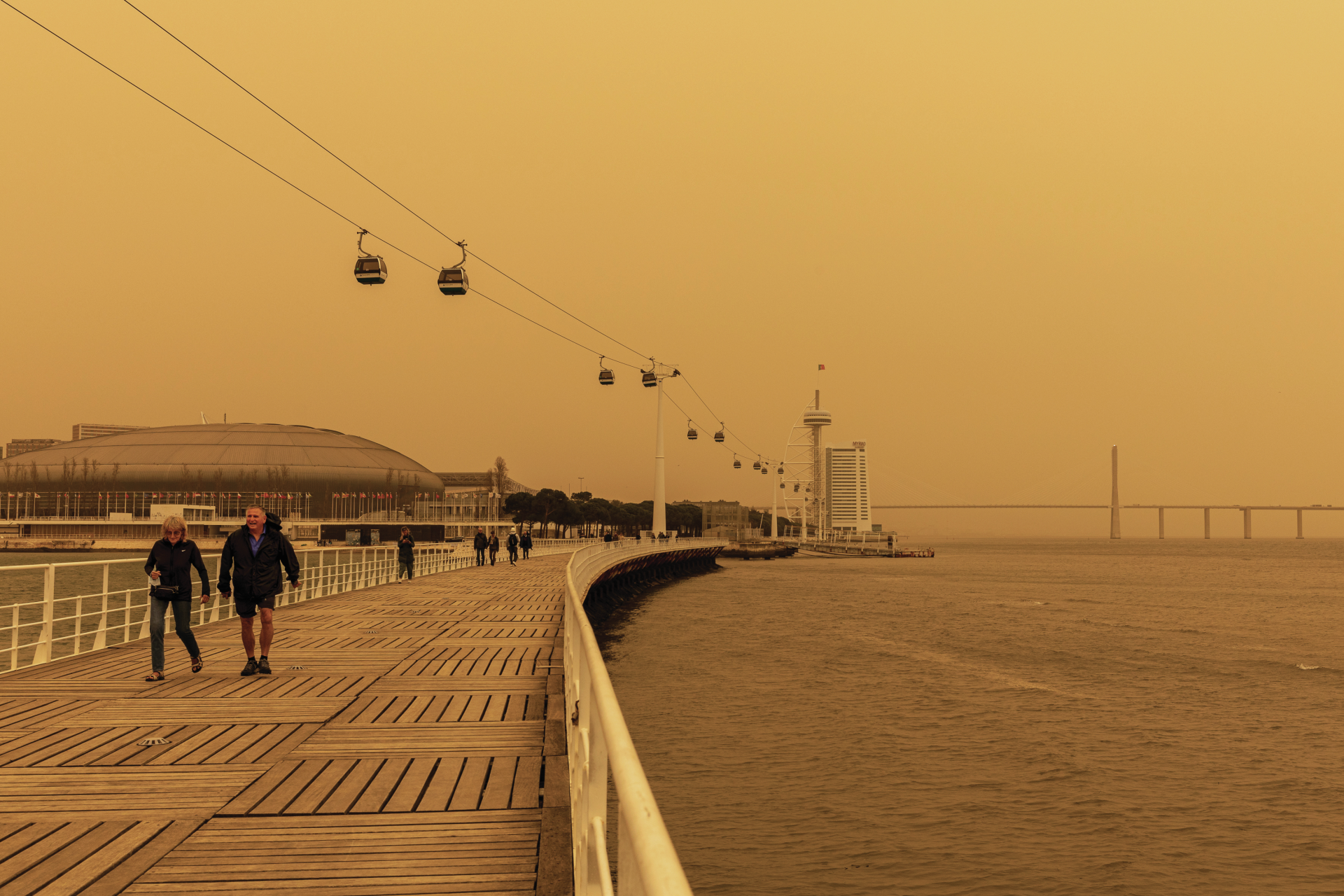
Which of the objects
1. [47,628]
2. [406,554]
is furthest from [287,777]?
[406,554]

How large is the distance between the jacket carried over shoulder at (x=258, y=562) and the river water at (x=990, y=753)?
→ 6323 millimetres

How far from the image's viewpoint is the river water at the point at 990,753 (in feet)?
45.3

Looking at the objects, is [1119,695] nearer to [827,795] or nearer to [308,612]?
[827,795]

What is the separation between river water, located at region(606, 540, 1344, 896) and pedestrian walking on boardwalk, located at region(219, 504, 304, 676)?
239 inches

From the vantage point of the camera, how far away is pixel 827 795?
1641 centimetres

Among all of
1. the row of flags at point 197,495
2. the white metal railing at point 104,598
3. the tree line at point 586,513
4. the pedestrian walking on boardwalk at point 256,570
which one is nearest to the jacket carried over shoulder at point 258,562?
the pedestrian walking on boardwalk at point 256,570

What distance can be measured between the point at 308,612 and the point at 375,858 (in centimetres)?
1643

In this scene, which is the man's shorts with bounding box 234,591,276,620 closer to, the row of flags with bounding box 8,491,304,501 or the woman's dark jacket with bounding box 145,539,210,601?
the woman's dark jacket with bounding box 145,539,210,601

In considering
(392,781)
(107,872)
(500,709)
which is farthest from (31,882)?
(500,709)

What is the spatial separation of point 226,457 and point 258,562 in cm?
17699

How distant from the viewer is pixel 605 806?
3.90 metres

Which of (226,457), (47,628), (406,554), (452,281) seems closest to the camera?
(47,628)

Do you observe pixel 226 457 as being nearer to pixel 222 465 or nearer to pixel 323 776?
pixel 222 465

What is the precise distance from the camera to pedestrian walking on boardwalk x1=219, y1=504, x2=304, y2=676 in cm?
1139
